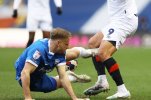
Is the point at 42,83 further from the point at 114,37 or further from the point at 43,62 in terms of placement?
the point at 114,37

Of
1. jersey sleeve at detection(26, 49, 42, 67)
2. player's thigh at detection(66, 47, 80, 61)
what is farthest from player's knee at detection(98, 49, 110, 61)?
jersey sleeve at detection(26, 49, 42, 67)

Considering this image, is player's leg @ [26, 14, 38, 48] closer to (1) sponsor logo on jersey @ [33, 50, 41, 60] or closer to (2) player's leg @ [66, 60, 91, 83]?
(2) player's leg @ [66, 60, 91, 83]

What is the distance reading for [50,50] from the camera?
7.95 m

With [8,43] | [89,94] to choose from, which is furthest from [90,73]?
[8,43]

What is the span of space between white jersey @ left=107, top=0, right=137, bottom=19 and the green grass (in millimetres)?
1221

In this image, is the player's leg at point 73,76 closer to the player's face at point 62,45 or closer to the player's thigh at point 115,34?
the player's thigh at point 115,34

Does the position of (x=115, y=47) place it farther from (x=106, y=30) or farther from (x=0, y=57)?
(x=0, y=57)

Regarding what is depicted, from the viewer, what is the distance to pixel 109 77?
12.2m

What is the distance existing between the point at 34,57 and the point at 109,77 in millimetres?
4531

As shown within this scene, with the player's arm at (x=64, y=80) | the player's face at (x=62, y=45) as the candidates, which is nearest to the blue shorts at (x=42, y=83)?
the player's arm at (x=64, y=80)

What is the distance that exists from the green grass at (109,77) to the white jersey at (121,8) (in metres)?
1.22

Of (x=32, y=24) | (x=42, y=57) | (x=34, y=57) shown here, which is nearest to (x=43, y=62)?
(x=42, y=57)

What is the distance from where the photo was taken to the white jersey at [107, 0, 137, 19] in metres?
9.12

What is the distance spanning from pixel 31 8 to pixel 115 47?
21.7 ft
